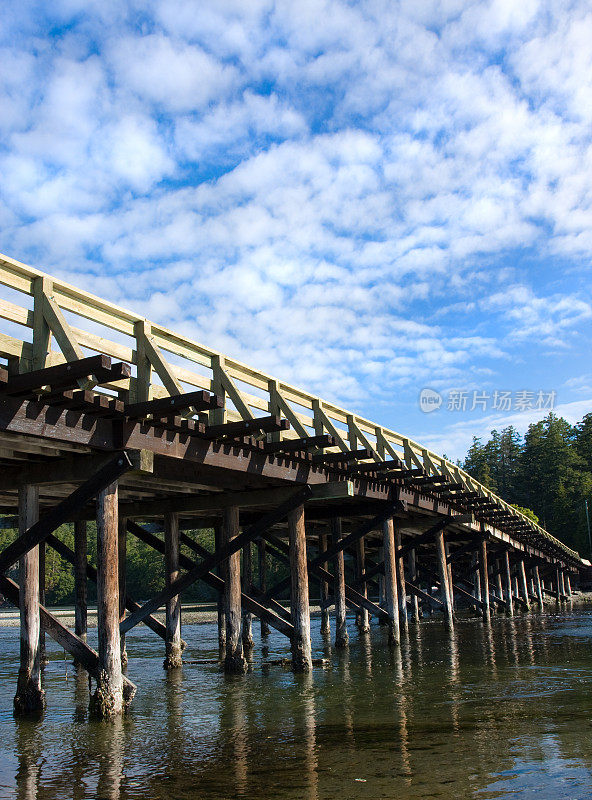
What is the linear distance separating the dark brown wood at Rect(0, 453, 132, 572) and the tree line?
236ft

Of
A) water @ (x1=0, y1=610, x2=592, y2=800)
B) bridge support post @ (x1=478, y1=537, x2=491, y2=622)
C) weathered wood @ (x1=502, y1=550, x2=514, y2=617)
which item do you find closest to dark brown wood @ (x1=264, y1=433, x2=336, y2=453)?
water @ (x1=0, y1=610, x2=592, y2=800)

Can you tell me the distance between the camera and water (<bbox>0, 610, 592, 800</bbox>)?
5781 millimetres

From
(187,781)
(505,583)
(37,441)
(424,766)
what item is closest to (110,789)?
(187,781)

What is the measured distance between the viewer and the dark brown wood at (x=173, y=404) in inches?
330

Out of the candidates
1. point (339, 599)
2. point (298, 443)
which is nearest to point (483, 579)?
point (339, 599)

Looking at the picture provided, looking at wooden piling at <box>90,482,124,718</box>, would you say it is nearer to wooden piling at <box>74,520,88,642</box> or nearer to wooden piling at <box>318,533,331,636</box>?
wooden piling at <box>74,520,88,642</box>

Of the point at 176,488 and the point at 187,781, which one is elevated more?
the point at 176,488

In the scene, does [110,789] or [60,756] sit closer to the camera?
[110,789]

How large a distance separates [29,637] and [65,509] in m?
1.84

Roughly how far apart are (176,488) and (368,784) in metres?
7.83

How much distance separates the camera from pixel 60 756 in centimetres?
713

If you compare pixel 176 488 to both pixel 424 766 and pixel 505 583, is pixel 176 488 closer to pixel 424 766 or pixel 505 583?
pixel 424 766

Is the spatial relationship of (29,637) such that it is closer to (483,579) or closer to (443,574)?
(443,574)

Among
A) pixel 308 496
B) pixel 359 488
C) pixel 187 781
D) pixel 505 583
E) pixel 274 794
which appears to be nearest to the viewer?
pixel 274 794
